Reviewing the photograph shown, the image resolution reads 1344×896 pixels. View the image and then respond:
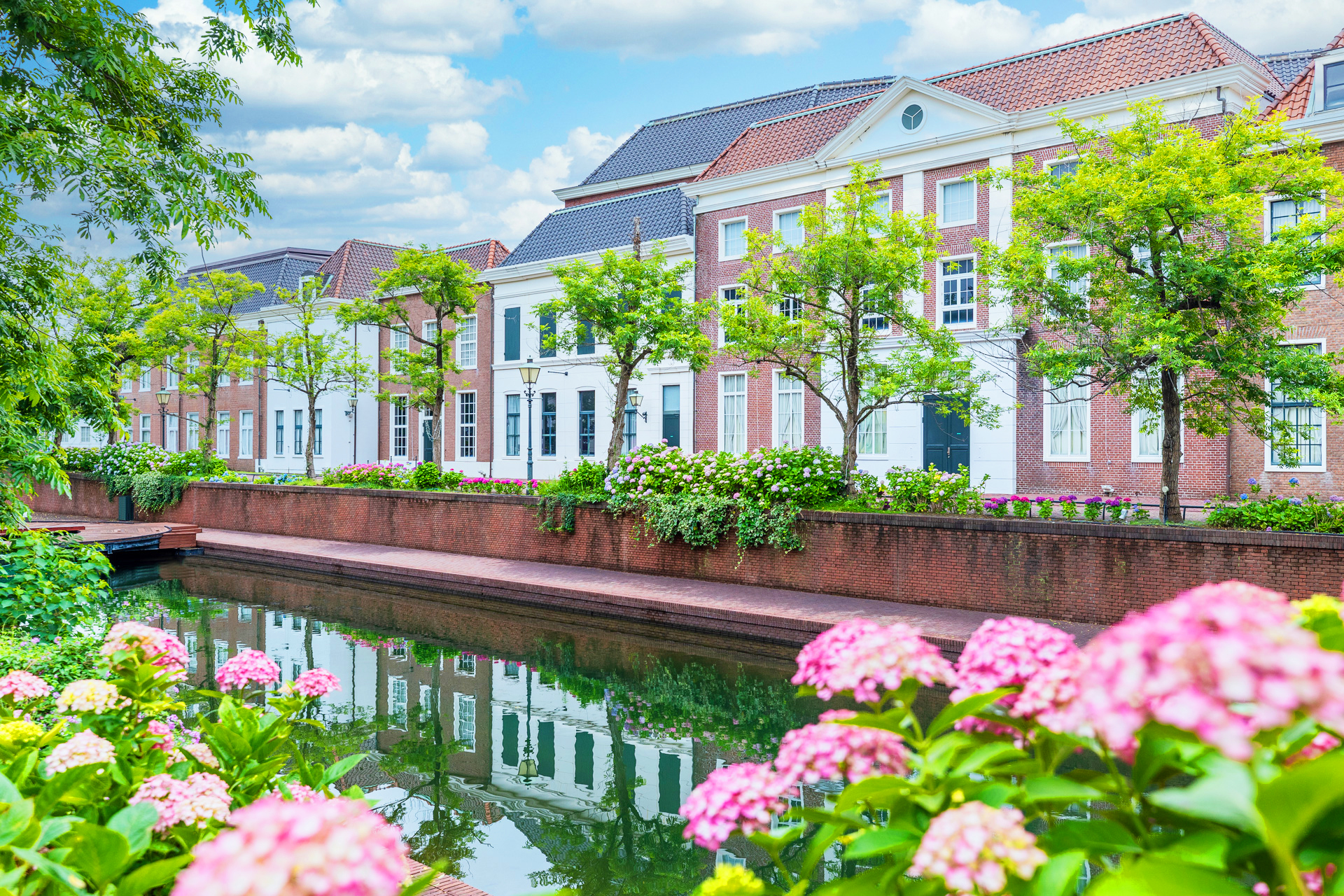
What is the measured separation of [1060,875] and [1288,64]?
33.0 m

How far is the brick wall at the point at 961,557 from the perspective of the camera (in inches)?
410

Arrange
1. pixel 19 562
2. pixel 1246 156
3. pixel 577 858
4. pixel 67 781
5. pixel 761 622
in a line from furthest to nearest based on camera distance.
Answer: pixel 1246 156 → pixel 761 622 → pixel 19 562 → pixel 577 858 → pixel 67 781

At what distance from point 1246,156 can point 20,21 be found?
14639 mm

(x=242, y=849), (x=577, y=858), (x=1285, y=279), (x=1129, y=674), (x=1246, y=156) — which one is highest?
(x=1246, y=156)

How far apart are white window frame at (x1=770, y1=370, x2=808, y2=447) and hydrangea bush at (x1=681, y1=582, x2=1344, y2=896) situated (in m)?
23.7

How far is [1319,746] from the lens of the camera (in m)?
1.54

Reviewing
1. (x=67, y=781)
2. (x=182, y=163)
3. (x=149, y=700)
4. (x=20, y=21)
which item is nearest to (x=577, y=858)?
(x=149, y=700)

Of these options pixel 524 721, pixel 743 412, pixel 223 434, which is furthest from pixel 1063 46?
pixel 223 434

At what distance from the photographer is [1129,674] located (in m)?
1.01

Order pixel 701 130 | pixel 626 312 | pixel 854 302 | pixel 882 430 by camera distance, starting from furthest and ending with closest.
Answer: pixel 701 130 < pixel 882 430 < pixel 626 312 < pixel 854 302

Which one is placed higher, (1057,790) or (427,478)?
(1057,790)

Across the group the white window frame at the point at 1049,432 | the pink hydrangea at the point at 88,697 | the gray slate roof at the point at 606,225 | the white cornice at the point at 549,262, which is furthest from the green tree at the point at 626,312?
the pink hydrangea at the point at 88,697

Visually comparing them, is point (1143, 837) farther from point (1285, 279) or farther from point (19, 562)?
point (1285, 279)

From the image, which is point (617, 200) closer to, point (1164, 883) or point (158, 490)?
point (158, 490)
